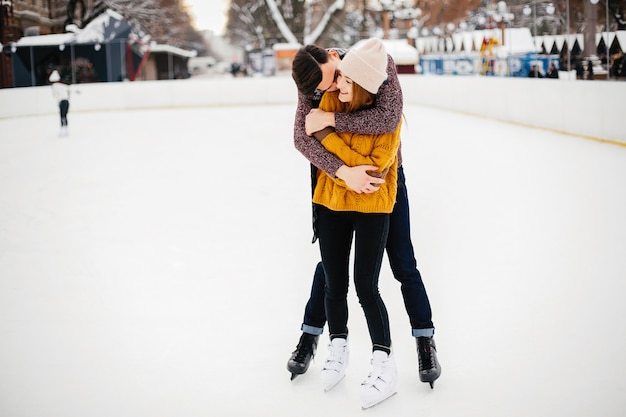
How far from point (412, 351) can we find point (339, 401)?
2.02ft

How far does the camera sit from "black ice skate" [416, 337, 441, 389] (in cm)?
315

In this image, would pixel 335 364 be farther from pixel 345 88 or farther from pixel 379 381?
pixel 345 88

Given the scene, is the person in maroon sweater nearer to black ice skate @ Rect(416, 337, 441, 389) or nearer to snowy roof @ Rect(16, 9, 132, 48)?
black ice skate @ Rect(416, 337, 441, 389)

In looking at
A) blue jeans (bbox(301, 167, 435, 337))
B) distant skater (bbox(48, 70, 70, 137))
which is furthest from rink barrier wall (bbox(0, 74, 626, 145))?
blue jeans (bbox(301, 167, 435, 337))

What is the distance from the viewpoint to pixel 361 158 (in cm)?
286

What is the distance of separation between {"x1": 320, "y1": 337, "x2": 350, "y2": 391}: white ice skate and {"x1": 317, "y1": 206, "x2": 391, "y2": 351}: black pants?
0.40 feet

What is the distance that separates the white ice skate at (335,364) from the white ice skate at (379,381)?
150mm

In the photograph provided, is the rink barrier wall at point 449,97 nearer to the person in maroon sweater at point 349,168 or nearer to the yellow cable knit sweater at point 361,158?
the person in maroon sweater at point 349,168

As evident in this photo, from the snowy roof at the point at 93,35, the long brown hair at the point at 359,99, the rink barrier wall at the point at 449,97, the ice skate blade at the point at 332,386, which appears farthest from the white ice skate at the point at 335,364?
the snowy roof at the point at 93,35

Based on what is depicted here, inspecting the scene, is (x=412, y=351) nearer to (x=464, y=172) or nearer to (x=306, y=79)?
(x=306, y=79)

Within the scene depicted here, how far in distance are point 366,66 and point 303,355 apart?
120cm

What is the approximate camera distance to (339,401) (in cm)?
309

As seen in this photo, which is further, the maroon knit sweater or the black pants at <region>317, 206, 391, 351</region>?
the black pants at <region>317, 206, 391, 351</region>

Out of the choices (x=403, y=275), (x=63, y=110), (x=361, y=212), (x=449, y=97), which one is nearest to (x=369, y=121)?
(x=361, y=212)
